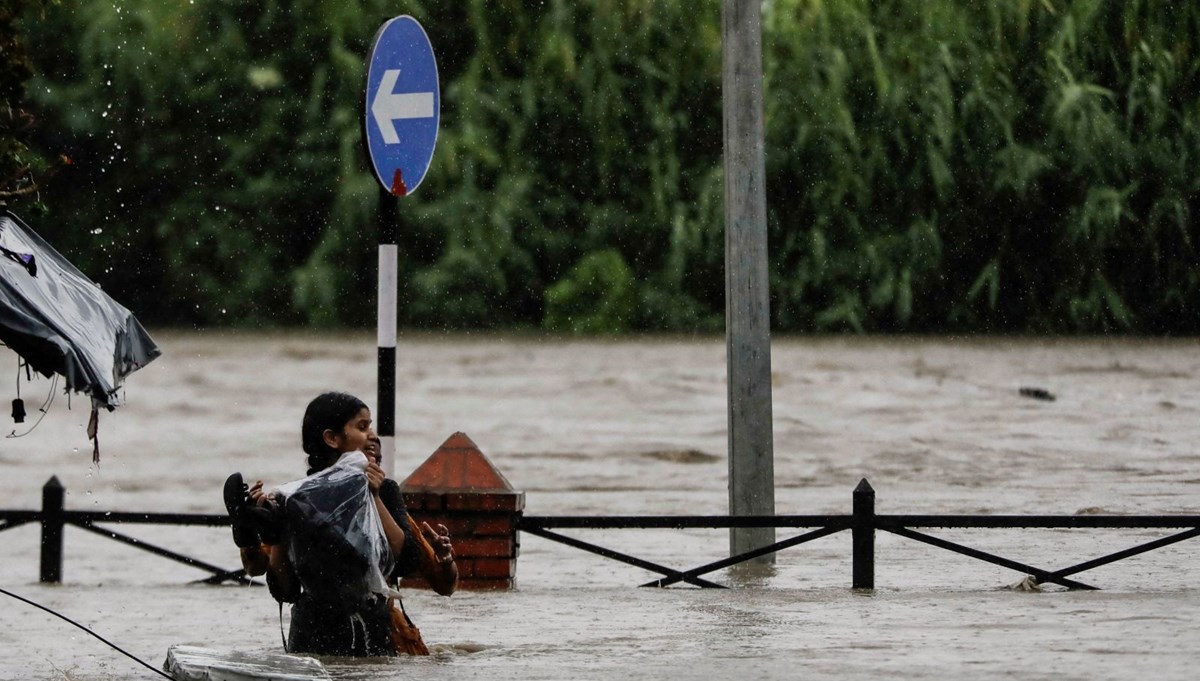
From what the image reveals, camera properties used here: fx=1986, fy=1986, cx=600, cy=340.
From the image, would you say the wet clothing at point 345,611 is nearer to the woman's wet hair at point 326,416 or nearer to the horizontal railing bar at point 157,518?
the woman's wet hair at point 326,416

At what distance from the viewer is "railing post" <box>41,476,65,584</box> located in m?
11.9

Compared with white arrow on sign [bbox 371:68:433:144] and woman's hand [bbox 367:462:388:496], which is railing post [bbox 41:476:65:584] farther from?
woman's hand [bbox 367:462:388:496]

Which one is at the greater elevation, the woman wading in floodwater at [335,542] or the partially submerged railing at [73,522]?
the woman wading in floodwater at [335,542]

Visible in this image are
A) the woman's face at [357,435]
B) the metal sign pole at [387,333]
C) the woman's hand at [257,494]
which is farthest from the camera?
the metal sign pole at [387,333]

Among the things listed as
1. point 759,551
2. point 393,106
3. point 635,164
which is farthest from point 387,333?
point 635,164

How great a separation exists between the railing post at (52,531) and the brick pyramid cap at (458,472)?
2456mm

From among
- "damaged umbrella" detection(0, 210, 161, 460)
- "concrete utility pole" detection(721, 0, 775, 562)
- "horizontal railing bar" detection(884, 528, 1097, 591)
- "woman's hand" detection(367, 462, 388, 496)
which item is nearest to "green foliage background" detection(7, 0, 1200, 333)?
"concrete utility pole" detection(721, 0, 775, 562)

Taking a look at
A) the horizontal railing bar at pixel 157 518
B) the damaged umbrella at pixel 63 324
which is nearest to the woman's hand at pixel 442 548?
the damaged umbrella at pixel 63 324

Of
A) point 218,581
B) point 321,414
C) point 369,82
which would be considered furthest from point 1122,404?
point 321,414

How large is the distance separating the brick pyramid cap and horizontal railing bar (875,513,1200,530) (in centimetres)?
210

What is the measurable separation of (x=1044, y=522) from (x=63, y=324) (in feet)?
18.9

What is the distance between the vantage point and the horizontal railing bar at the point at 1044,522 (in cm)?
1043

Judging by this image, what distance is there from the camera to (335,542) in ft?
22.3

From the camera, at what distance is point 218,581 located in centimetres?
1188
